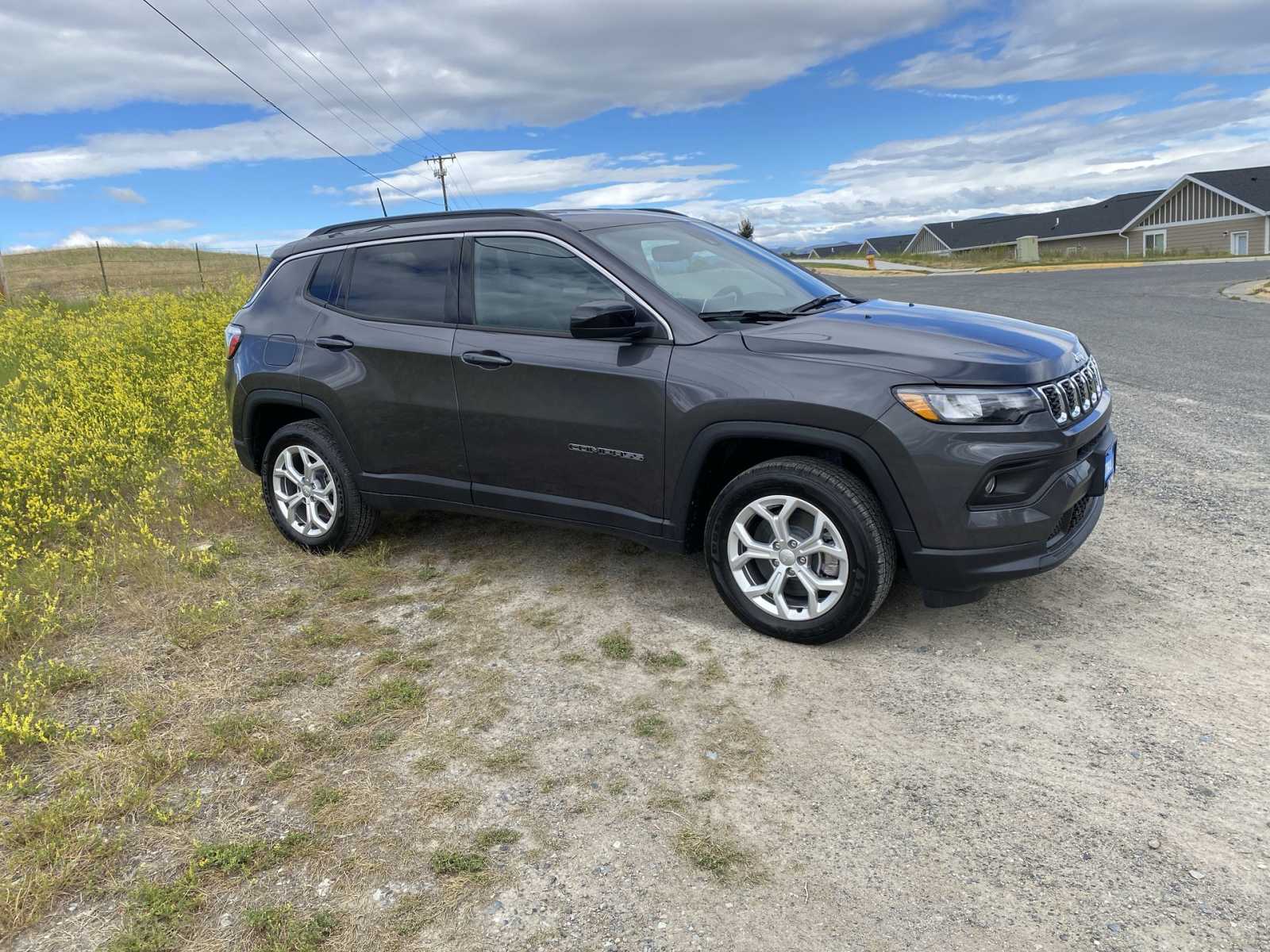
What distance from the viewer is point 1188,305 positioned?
51.8 ft

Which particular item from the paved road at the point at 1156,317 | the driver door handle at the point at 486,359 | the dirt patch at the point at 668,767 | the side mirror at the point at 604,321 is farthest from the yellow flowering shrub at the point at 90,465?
the paved road at the point at 1156,317

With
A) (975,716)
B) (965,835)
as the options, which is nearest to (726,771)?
(965,835)

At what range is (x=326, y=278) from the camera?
5336mm

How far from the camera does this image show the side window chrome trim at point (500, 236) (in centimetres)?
416

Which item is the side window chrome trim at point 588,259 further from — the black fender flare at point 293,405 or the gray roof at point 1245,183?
the gray roof at point 1245,183

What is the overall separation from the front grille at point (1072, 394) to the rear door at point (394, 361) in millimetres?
2790

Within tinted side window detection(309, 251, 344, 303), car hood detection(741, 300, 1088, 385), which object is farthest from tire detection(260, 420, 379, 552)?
car hood detection(741, 300, 1088, 385)

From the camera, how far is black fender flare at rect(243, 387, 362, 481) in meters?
5.23

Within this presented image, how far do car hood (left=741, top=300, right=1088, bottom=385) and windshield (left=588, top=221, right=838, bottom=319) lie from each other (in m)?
0.34

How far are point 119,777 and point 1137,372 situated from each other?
9635 mm

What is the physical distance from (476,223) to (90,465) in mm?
4533

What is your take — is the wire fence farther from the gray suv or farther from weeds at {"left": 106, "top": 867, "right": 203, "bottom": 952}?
weeds at {"left": 106, "top": 867, "right": 203, "bottom": 952}

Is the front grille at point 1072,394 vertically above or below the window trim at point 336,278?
below

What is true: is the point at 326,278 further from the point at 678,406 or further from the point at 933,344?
the point at 933,344
